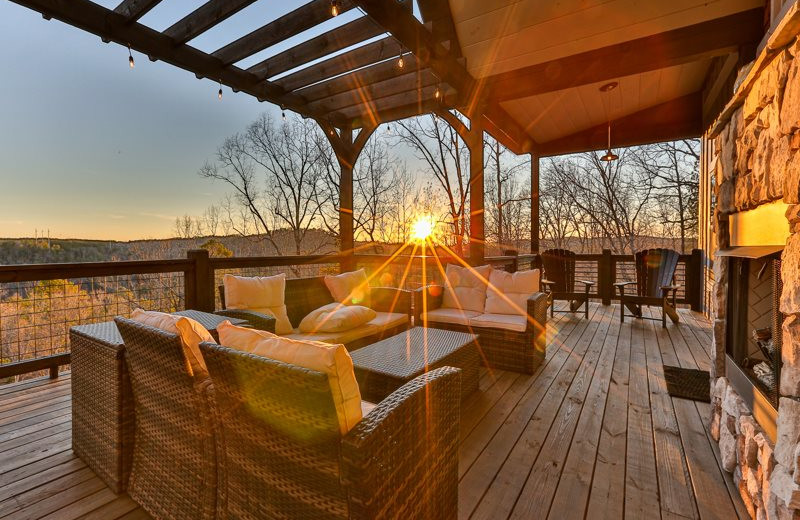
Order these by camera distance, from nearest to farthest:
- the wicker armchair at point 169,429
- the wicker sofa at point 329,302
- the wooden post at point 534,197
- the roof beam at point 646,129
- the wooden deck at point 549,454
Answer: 1. the wicker armchair at point 169,429
2. the wooden deck at point 549,454
3. the wicker sofa at point 329,302
4. the roof beam at point 646,129
5. the wooden post at point 534,197

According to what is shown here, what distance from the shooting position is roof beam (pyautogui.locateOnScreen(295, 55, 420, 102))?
12.4 ft

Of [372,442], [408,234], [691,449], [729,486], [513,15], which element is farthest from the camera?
[408,234]

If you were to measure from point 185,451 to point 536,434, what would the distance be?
1.88 m

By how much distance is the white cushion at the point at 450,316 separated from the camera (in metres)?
3.44

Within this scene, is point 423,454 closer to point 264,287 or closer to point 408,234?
point 264,287

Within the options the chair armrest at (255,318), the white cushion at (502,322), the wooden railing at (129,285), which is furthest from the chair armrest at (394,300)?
the chair armrest at (255,318)

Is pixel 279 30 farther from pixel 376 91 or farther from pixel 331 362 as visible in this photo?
pixel 331 362

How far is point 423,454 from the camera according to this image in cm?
125

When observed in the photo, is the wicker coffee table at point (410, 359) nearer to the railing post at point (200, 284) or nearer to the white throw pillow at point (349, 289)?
the white throw pillow at point (349, 289)

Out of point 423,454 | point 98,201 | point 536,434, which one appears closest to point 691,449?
point 536,434

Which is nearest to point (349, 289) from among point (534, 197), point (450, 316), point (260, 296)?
point (260, 296)

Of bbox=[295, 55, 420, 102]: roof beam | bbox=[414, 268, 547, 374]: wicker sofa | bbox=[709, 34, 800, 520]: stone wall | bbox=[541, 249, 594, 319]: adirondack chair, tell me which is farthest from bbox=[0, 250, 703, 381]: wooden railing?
bbox=[709, 34, 800, 520]: stone wall

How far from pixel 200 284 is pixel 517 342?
120 inches

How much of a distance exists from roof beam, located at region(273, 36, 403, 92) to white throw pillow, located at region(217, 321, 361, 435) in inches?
122
